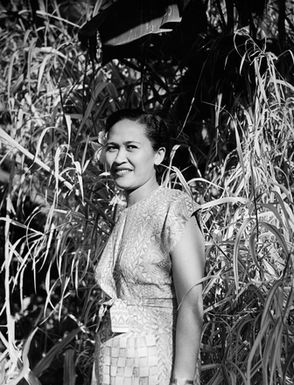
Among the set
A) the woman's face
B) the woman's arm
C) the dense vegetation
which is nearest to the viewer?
the woman's arm

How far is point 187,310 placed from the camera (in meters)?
1.52

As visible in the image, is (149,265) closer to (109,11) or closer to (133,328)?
(133,328)

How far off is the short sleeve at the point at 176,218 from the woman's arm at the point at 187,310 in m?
0.02

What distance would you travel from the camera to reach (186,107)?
2551 mm

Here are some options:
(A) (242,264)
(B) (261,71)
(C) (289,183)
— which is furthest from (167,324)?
(B) (261,71)

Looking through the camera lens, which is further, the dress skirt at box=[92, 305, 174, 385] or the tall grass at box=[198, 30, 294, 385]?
the tall grass at box=[198, 30, 294, 385]

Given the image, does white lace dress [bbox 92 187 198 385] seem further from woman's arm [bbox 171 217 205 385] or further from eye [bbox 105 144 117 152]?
eye [bbox 105 144 117 152]

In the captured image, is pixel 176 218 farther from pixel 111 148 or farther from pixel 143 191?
pixel 111 148

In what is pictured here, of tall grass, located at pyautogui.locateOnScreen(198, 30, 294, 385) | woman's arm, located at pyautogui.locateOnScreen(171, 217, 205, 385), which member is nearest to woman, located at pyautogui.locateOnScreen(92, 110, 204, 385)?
woman's arm, located at pyautogui.locateOnScreen(171, 217, 205, 385)

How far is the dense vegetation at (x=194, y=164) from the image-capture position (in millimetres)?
1906

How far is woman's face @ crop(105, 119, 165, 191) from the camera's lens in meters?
1.68

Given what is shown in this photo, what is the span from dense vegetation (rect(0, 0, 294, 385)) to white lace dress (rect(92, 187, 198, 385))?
0.70 feet

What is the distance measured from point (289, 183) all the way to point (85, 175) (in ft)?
2.05

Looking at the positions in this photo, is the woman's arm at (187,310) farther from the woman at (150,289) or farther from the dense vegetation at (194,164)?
the dense vegetation at (194,164)
